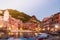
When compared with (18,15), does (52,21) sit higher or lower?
lower

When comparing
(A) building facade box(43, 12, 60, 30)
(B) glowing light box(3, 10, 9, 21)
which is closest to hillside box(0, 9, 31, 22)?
(B) glowing light box(3, 10, 9, 21)

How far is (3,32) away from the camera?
2.76 m

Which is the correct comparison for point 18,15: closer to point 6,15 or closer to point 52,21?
point 6,15

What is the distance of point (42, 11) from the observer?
10.0 feet

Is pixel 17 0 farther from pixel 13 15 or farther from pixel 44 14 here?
pixel 44 14

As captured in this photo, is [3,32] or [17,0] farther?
[17,0]

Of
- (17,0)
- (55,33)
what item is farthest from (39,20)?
(17,0)

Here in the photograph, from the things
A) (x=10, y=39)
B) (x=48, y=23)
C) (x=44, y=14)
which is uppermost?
(x=44, y=14)

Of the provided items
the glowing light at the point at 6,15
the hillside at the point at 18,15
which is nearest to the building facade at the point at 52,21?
the hillside at the point at 18,15

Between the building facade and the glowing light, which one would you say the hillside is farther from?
the building facade

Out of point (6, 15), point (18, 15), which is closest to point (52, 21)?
point (18, 15)

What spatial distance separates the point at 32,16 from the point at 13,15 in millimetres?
385

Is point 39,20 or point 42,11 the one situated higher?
point 42,11

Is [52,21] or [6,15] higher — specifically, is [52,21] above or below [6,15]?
below
